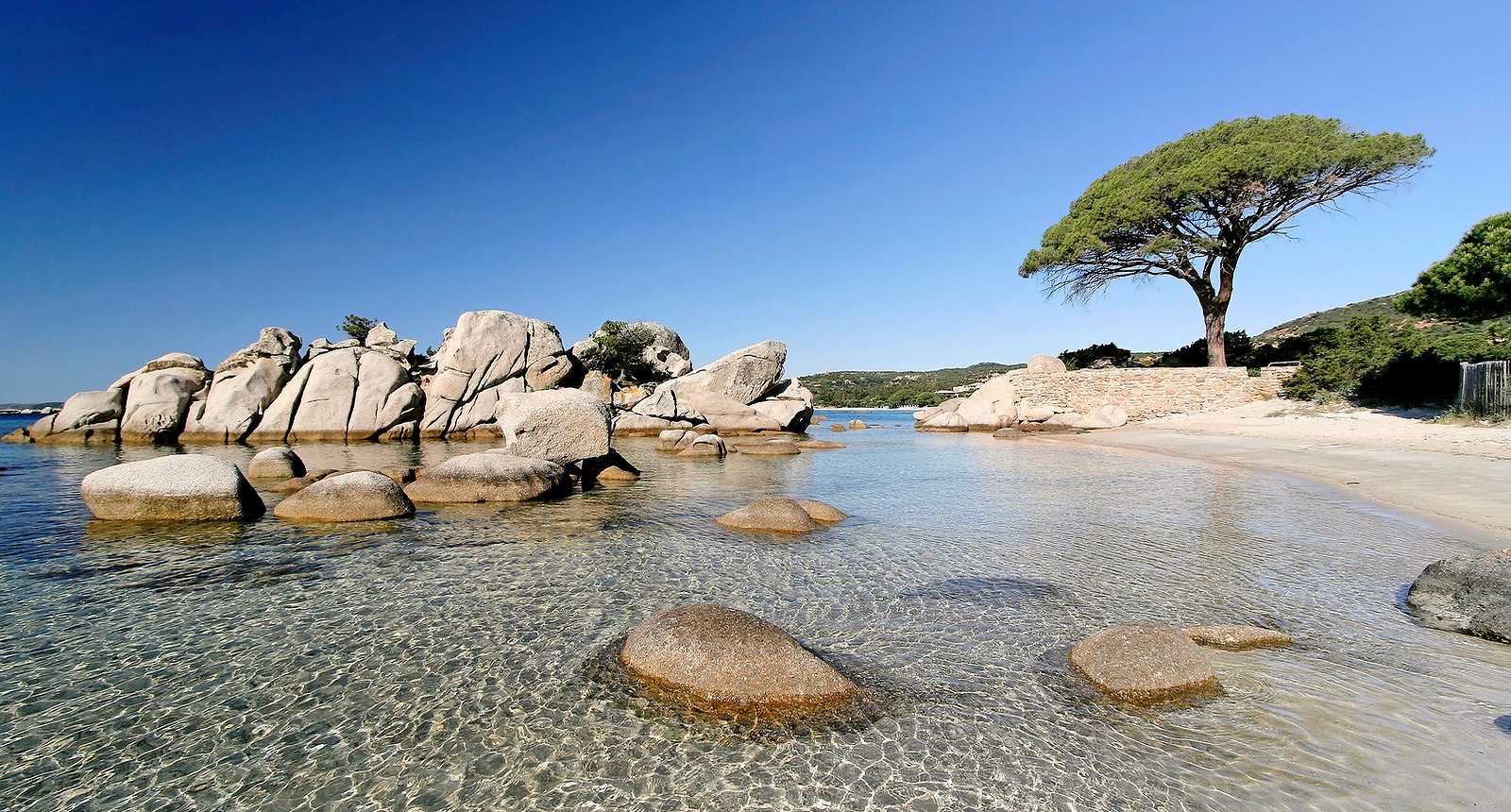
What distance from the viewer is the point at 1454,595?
20.5 feet

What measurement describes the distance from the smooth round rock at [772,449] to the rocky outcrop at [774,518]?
14.5 metres

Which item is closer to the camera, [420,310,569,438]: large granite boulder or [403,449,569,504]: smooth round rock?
[403,449,569,504]: smooth round rock

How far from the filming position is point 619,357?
4756 centimetres

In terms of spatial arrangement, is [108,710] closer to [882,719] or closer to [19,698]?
[19,698]

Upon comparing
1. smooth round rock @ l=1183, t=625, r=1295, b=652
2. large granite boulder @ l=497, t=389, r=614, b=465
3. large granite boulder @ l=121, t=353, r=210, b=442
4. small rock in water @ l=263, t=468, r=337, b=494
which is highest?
large granite boulder @ l=121, t=353, r=210, b=442

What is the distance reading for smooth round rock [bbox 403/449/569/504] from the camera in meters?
13.4

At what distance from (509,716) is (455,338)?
35803mm

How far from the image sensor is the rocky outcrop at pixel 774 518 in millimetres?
10969

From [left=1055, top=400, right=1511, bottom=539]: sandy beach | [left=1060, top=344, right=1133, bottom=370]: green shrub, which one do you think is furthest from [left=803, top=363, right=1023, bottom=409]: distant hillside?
[left=1055, top=400, right=1511, bottom=539]: sandy beach

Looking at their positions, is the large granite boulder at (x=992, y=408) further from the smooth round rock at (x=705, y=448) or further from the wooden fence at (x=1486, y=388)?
the smooth round rock at (x=705, y=448)

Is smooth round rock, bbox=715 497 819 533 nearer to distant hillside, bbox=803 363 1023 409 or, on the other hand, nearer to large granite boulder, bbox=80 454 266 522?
large granite boulder, bbox=80 454 266 522

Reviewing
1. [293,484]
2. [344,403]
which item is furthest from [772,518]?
[344,403]

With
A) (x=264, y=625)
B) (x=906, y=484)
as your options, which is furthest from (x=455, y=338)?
(x=264, y=625)

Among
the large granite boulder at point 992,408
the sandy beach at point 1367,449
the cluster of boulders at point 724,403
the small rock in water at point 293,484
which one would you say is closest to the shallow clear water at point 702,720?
the sandy beach at point 1367,449
